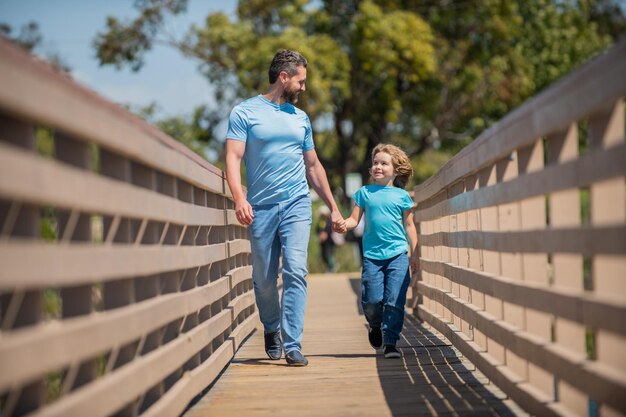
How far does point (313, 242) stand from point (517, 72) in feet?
35.3

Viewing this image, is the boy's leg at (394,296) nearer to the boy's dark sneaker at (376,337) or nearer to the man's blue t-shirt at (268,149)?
the boy's dark sneaker at (376,337)

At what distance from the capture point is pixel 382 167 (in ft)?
29.1

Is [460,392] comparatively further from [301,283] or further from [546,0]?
[546,0]

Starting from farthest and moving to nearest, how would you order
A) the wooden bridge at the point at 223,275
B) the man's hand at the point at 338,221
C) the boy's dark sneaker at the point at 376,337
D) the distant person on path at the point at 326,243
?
1. the distant person on path at the point at 326,243
2. the boy's dark sneaker at the point at 376,337
3. the man's hand at the point at 338,221
4. the wooden bridge at the point at 223,275

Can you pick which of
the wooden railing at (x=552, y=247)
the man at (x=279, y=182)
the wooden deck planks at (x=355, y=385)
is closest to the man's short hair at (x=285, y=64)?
the man at (x=279, y=182)

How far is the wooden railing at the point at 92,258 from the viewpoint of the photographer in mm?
3324

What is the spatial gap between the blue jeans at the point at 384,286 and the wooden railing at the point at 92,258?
7.52ft

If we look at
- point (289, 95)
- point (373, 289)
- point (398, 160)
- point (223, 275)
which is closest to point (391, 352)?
point (373, 289)

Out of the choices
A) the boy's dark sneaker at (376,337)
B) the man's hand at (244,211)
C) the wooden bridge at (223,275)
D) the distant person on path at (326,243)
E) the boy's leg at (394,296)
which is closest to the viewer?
the wooden bridge at (223,275)

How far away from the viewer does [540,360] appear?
5027mm

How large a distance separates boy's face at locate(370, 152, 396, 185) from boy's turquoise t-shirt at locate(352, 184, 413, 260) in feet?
0.29

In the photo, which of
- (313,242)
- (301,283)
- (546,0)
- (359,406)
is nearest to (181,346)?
(359,406)

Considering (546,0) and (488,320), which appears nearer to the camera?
(488,320)

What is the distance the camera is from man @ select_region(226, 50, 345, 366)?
26.3 ft
